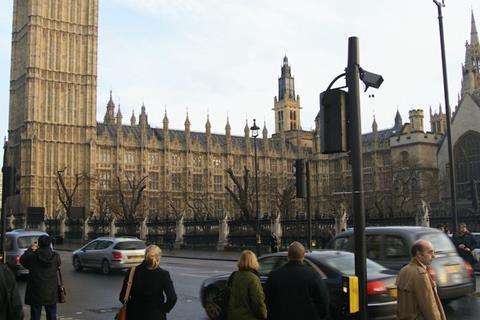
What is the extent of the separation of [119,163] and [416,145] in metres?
38.1

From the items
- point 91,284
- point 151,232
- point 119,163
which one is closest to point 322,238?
point 91,284

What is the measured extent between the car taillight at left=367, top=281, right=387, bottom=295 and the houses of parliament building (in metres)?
54.9

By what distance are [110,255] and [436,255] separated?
458 inches

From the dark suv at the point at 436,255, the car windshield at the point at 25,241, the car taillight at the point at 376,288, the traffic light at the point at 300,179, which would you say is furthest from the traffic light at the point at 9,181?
the car taillight at the point at 376,288

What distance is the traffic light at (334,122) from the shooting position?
197 inches

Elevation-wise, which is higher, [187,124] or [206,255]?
[187,124]

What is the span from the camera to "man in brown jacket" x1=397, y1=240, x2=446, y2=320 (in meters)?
4.94

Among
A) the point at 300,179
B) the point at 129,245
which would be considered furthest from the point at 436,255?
the point at 129,245

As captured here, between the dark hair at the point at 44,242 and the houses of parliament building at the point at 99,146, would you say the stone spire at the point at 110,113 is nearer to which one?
the houses of parliament building at the point at 99,146

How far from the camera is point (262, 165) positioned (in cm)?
8950

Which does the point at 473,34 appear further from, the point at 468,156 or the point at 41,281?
the point at 41,281

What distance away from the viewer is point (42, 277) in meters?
8.33

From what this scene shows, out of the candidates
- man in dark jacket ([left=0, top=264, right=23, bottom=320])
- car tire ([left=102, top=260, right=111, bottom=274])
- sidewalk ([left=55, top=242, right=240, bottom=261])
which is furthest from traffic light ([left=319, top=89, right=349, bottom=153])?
sidewalk ([left=55, top=242, right=240, bottom=261])

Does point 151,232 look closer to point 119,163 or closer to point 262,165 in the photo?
point 119,163
